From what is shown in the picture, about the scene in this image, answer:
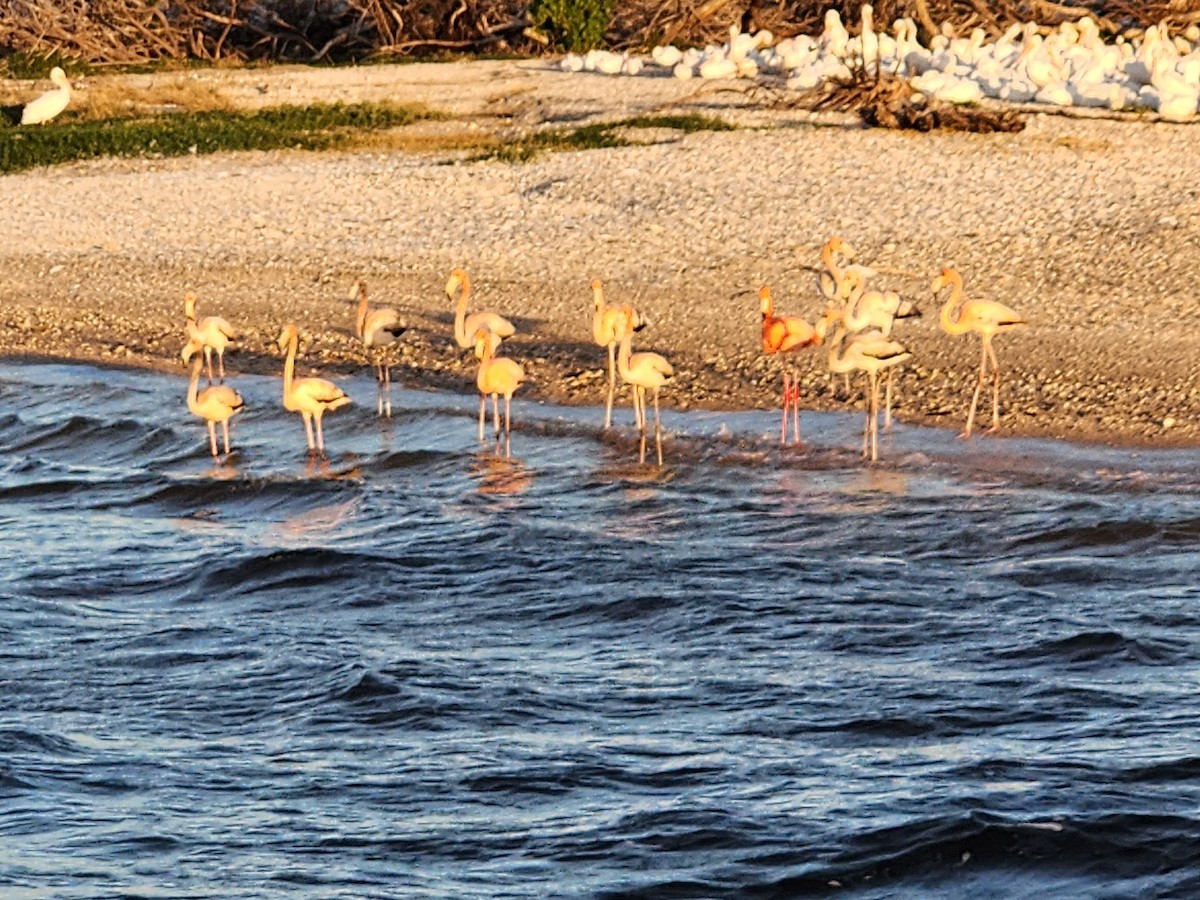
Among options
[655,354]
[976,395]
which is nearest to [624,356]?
[655,354]

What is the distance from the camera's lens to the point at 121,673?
8906mm

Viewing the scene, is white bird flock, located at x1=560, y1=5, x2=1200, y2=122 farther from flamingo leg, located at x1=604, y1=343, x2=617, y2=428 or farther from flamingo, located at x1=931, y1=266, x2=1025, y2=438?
flamingo leg, located at x1=604, y1=343, x2=617, y2=428

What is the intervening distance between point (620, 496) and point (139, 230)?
27.1 ft

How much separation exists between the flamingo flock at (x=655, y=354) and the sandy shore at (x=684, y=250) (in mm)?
346

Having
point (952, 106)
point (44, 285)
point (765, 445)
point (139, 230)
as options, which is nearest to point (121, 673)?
point (765, 445)

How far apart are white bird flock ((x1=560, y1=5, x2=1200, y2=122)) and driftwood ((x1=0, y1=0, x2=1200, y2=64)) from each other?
91 cm

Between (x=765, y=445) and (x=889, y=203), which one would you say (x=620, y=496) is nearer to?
(x=765, y=445)

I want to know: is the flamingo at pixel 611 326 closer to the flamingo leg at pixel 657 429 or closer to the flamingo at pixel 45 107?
the flamingo leg at pixel 657 429

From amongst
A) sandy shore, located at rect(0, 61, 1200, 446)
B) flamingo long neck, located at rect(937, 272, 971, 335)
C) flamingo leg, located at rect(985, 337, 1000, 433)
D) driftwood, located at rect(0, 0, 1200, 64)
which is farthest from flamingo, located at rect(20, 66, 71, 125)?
flamingo leg, located at rect(985, 337, 1000, 433)

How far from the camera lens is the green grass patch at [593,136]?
19328mm

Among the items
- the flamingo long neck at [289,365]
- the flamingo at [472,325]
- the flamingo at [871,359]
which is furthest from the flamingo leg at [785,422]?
the flamingo long neck at [289,365]

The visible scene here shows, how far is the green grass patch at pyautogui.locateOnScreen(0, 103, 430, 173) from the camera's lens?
2145 cm

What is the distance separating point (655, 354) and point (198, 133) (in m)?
10.7

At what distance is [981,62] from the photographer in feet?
70.5
